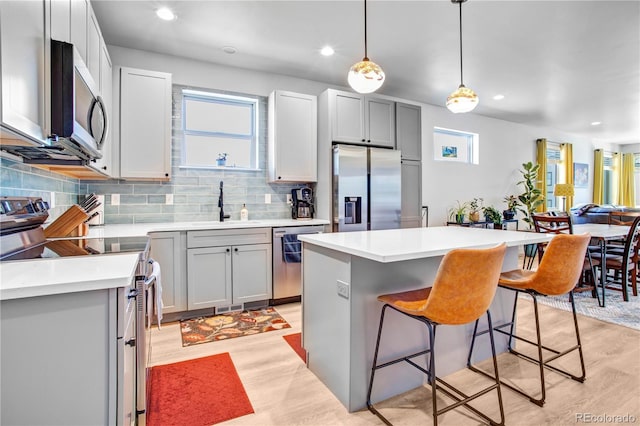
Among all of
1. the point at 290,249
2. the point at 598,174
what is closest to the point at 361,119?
the point at 290,249

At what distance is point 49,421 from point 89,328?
0.89ft

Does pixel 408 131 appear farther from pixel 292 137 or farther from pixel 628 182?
pixel 628 182

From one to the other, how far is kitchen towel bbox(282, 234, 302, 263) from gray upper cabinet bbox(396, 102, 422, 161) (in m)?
1.98

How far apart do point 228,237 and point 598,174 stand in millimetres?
10061

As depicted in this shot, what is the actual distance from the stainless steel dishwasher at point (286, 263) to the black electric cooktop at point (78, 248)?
5.28 feet

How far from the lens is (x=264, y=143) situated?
13.4ft

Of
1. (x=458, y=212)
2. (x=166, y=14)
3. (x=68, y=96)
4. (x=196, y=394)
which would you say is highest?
(x=166, y=14)

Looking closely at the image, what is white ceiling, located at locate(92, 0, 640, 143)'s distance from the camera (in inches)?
108

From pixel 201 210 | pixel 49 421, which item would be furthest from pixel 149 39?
pixel 49 421

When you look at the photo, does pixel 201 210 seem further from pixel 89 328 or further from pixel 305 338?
pixel 89 328

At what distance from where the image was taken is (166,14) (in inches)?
110

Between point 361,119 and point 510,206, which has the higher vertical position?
point 361,119

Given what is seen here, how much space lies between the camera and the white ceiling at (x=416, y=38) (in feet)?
9.00

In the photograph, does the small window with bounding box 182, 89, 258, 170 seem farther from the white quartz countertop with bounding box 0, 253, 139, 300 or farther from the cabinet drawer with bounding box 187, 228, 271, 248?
the white quartz countertop with bounding box 0, 253, 139, 300
